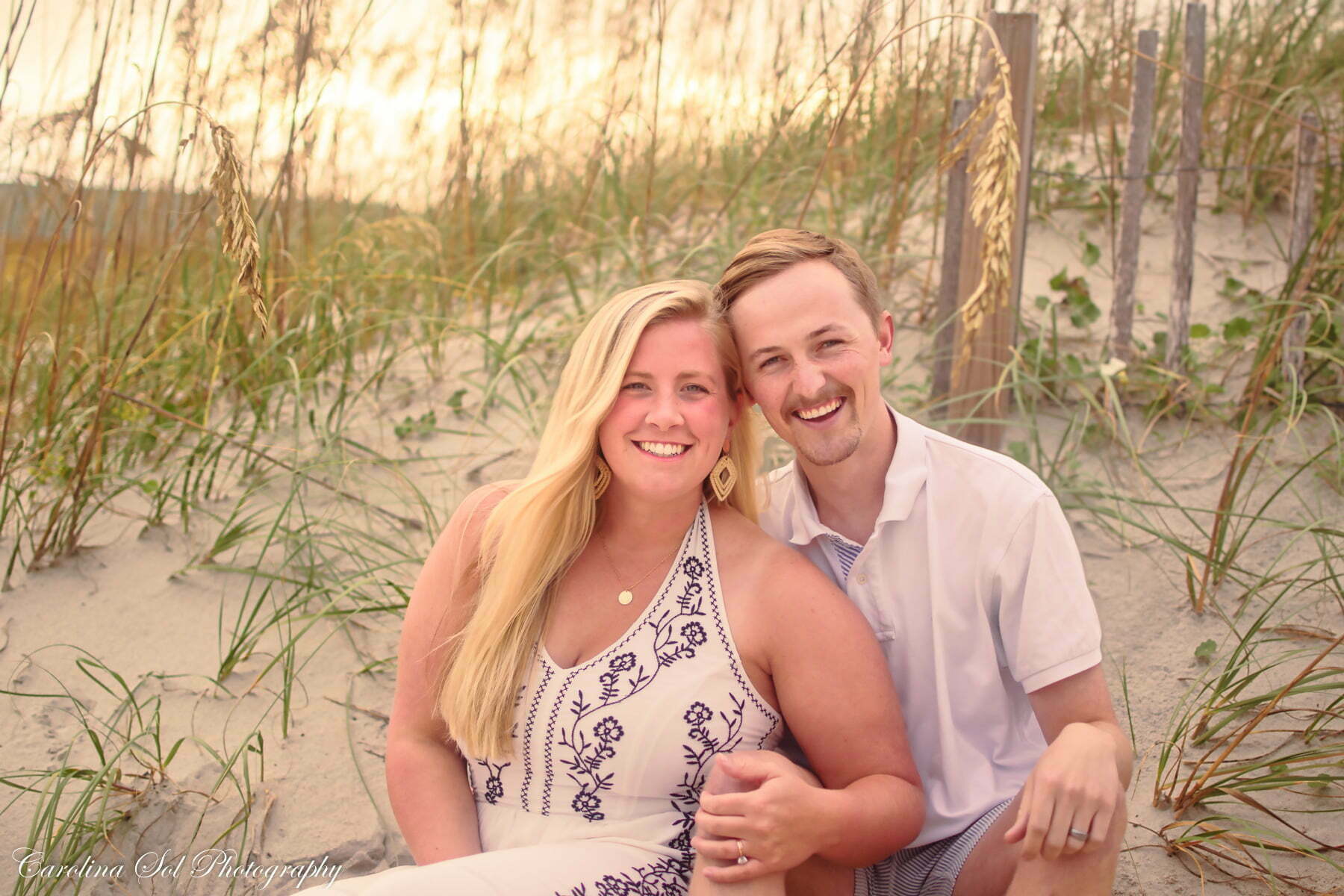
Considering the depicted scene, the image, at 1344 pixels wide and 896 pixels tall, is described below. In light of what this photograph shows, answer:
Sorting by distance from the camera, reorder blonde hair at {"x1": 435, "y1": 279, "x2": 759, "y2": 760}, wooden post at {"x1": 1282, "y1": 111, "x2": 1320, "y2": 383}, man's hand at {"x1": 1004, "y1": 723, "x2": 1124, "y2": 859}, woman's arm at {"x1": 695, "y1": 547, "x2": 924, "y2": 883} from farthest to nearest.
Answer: wooden post at {"x1": 1282, "y1": 111, "x2": 1320, "y2": 383}
blonde hair at {"x1": 435, "y1": 279, "x2": 759, "y2": 760}
woman's arm at {"x1": 695, "y1": 547, "x2": 924, "y2": 883}
man's hand at {"x1": 1004, "y1": 723, "x2": 1124, "y2": 859}

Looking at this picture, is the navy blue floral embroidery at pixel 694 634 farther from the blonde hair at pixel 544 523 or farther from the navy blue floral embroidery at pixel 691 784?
the blonde hair at pixel 544 523

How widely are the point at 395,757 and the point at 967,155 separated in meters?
2.66

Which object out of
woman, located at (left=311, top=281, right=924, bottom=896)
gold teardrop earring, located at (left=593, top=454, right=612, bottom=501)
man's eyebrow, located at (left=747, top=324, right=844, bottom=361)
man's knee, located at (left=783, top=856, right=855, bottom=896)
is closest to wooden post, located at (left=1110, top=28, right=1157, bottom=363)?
man's eyebrow, located at (left=747, top=324, right=844, bottom=361)

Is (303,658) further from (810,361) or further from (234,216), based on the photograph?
(810,361)

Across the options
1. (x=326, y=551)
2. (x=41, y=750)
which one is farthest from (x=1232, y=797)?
(x=41, y=750)

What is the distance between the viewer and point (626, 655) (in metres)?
2.12

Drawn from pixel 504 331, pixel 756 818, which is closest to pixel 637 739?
pixel 756 818

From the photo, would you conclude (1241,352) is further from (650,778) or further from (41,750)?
(41,750)

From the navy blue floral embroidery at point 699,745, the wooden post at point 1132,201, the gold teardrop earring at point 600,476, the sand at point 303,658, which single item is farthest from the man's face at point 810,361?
the wooden post at point 1132,201

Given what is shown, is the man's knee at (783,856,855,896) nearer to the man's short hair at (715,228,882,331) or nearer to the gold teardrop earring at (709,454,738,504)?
the gold teardrop earring at (709,454,738,504)

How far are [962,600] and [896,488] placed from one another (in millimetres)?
261

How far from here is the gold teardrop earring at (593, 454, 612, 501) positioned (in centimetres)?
226

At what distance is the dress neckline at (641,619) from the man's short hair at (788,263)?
1.62 feet

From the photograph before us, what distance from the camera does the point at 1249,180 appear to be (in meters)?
4.72
